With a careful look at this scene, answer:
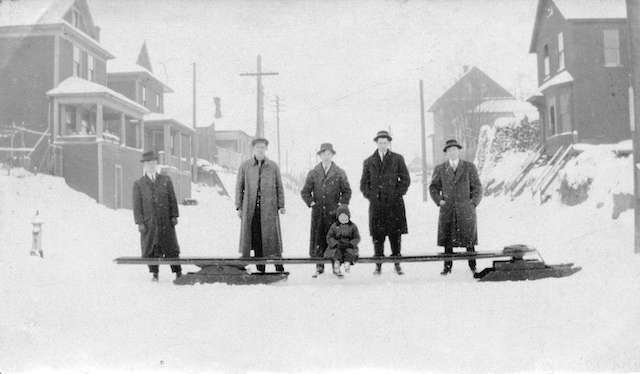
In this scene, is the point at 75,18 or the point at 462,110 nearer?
the point at 75,18

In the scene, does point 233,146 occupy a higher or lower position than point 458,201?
higher

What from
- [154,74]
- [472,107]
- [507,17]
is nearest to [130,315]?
[154,74]

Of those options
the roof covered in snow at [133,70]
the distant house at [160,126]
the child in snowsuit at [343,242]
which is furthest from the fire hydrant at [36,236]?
the child in snowsuit at [343,242]

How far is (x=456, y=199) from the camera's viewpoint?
6.28m

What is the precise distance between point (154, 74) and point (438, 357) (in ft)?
15.8

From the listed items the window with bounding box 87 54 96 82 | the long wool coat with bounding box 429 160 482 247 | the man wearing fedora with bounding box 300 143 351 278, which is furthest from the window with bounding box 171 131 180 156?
the long wool coat with bounding box 429 160 482 247

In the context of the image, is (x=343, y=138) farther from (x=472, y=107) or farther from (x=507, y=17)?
(x=472, y=107)

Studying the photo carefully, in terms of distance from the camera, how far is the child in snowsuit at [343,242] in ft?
18.4

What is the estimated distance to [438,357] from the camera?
4.12 meters

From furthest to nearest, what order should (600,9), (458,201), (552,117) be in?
(552,117) < (458,201) < (600,9)

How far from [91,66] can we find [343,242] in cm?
707

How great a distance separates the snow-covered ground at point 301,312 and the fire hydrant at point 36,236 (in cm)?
6

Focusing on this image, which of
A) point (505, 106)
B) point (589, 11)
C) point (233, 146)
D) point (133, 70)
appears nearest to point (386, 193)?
point (233, 146)

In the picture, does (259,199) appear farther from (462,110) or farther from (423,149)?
(462,110)
